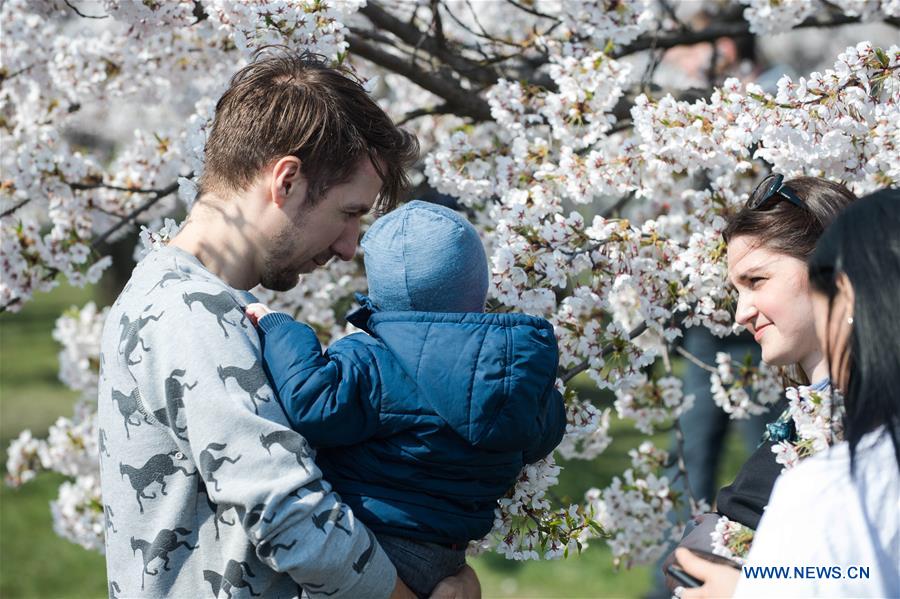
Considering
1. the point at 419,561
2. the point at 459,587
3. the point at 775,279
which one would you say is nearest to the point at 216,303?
the point at 419,561

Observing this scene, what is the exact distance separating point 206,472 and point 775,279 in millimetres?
1230

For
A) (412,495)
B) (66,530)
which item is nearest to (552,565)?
(66,530)

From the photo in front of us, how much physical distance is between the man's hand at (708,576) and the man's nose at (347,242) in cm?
85

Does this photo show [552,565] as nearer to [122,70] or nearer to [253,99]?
[122,70]

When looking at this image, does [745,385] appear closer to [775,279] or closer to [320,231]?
[775,279]

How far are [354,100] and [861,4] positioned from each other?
1.95 meters

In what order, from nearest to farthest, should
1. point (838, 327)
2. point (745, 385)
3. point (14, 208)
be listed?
point (838, 327) → point (745, 385) → point (14, 208)

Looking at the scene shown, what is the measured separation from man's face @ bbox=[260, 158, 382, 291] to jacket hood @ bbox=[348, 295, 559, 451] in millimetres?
234

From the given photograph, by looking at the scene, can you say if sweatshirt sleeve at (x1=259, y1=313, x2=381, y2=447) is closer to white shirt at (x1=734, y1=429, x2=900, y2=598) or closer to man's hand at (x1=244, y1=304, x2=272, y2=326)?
man's hand at (x1=244, y1=304, x2=272, y2=326)

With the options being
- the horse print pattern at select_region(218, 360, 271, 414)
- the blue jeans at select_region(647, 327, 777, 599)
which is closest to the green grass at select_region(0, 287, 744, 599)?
the blue jeans at select_region(647, 327, 777, 599)

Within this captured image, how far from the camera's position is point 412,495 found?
1.78 metres

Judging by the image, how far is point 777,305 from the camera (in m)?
2.07

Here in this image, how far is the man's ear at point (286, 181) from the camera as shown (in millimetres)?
1864

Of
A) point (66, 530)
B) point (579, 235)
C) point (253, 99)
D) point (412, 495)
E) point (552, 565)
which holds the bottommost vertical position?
point (552, 565)
